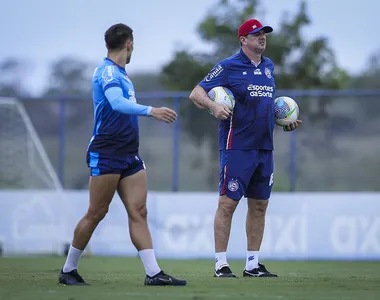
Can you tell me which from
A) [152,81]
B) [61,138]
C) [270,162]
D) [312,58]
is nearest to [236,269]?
[270,162]

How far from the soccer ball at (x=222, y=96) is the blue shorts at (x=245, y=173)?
498 mm

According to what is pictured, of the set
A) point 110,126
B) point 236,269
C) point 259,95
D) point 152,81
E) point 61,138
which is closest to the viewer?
point 110,126

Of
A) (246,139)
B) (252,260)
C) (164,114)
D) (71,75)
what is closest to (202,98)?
(246,139)

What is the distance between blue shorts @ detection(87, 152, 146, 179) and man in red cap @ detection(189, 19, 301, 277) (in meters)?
1.58

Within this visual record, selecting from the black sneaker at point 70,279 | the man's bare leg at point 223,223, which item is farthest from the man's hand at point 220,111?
the black sneaker at point 70,279

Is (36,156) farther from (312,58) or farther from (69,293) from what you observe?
(69,293)

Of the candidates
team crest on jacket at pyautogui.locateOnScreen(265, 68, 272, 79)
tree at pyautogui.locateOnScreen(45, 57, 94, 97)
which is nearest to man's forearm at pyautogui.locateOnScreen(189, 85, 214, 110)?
team crest on jacket at pyautogui.locateOnScreen(265, 68, 272, 79)

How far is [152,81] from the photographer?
35812mm

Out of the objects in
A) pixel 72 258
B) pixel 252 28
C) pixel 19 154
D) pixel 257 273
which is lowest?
pixel 257 273

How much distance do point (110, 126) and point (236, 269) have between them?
4833 mm

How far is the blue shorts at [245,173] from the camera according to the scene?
32.2ft

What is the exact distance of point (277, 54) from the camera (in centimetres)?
2597

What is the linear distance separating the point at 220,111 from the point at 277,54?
16718 millimetres

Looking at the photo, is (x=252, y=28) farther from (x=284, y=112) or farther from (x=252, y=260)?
(x=252, y=260)
